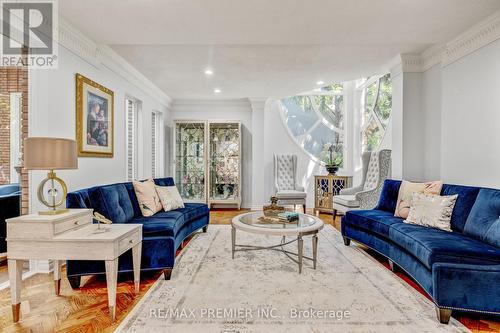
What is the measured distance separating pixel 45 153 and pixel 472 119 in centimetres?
408

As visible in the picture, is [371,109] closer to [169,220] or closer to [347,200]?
[347,200]

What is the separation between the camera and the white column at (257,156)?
6.46 meters

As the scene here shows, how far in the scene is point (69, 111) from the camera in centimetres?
311

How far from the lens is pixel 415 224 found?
2953mm

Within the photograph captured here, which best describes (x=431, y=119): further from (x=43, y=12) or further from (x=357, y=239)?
(x=43, y=12)

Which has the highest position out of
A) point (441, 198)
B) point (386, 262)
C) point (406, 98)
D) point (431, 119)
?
point (406, 98)

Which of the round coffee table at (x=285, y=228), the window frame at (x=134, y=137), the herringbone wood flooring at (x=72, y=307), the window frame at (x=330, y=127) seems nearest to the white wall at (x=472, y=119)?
the herringbone wood flooring at (x=72, y=307)

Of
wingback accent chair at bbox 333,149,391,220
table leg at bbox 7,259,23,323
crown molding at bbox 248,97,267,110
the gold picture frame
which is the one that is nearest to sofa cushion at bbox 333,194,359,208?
wingback accent chair at bbox 333,149,391,220

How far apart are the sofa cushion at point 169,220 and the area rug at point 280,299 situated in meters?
0.42

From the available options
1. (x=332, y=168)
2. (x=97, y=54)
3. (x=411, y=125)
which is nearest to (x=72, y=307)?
(x=97, y=54)

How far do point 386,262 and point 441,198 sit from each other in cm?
91

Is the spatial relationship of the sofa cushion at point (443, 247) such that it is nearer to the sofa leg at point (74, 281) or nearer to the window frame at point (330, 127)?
the sofa leg at point (74, 281)

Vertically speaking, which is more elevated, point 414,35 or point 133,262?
point 414,35

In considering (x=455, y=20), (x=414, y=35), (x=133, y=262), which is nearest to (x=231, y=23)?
(x=414, y=35)
